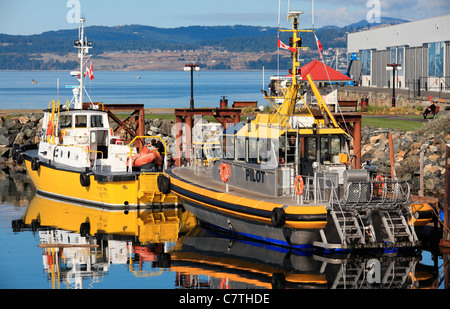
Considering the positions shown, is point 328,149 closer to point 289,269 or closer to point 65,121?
point 289,269

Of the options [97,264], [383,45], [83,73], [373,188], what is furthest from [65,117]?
[383,45]

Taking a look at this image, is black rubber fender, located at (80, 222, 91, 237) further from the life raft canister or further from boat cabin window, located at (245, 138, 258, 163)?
the life raft canister

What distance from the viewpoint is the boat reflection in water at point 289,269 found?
1716 centimetres

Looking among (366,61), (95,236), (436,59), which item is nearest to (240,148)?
(95,236)

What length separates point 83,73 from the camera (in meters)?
30.0

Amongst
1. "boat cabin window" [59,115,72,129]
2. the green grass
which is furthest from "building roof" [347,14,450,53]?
"boat cabin window" [59,115,72,129]

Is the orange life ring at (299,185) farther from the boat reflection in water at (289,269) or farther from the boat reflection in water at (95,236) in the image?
the boat reflection in water at (95,236)

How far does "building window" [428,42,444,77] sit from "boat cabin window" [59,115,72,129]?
35208 mm

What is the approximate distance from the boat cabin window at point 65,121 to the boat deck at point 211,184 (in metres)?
5.33

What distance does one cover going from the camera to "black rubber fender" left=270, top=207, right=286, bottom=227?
1847 cm

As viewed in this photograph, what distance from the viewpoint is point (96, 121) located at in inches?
1138
